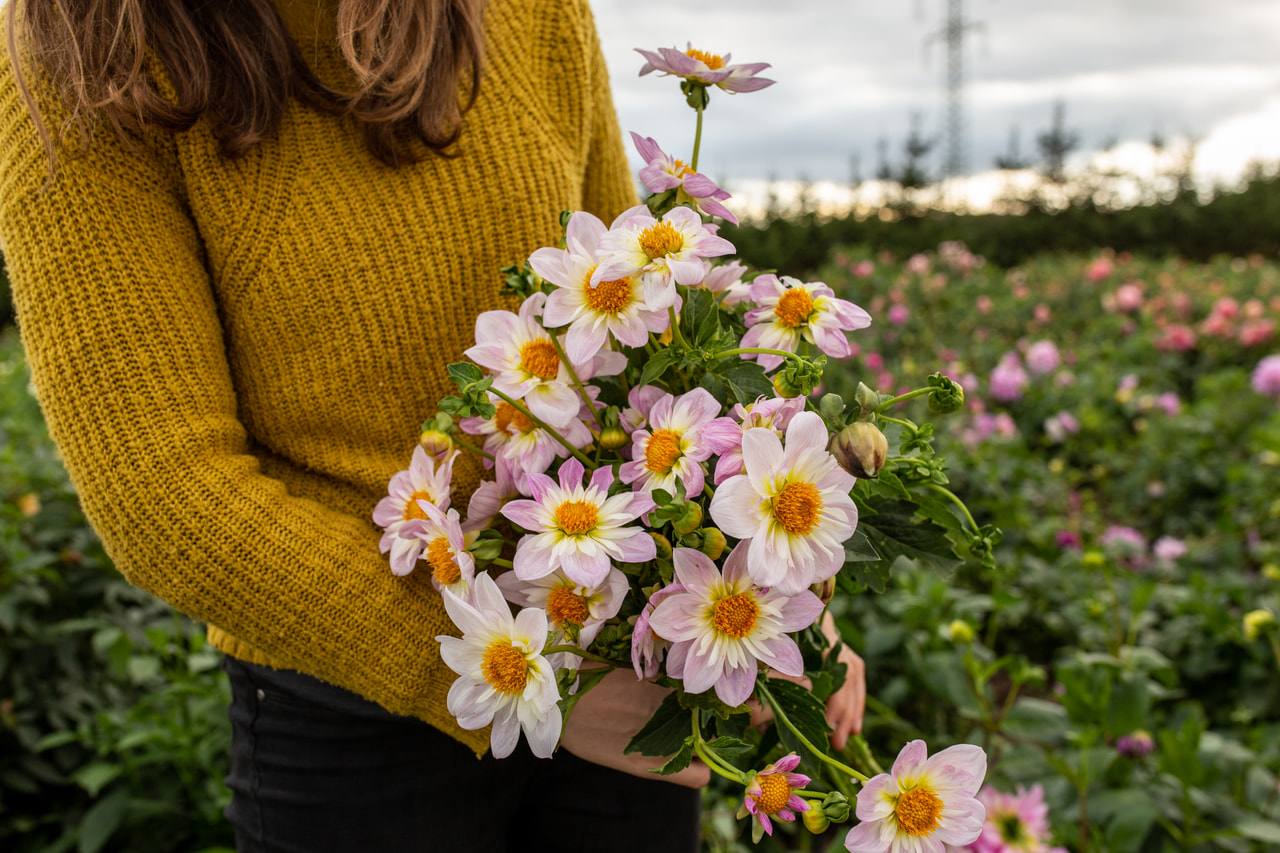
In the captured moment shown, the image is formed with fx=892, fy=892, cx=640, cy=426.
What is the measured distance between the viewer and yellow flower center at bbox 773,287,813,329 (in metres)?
0.70

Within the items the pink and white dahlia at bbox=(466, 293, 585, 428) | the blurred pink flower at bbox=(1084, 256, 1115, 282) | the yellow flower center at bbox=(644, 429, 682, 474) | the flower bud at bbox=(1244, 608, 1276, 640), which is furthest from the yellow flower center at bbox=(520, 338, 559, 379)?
the blurred pink flower at bbox=(1084, 256, 1115, 282)

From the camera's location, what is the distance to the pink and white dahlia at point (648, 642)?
61cm

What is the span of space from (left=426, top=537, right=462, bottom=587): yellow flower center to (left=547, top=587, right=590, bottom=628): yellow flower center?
0.09 metres

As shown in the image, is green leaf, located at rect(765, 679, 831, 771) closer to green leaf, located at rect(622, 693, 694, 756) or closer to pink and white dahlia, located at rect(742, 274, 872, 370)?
green leaf, located at rect(622, 693, 694, 756)

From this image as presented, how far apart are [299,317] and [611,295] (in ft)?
1.23

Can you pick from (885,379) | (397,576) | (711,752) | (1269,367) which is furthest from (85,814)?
(1269,367)

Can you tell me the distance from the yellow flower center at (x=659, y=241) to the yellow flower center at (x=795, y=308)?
0.12m

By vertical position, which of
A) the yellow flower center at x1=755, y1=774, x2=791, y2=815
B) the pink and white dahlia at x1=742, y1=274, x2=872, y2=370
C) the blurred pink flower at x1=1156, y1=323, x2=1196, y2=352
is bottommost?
the blurred pink flower at x1=1156, y1=323, x2=1196, y2=352

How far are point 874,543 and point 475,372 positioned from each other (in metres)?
0.36

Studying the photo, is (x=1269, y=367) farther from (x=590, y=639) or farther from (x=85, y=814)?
(x=85, y=814)

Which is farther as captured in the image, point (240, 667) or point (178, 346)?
point (240, 667)

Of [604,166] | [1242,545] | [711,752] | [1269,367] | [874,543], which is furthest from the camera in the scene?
[1269,367]

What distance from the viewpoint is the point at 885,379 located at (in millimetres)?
3648

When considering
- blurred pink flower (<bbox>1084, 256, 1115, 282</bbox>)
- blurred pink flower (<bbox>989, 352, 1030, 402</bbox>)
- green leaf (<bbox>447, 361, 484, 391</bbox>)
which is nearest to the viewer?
green leaf (<bbox>447, 361, 484, 391</bbox>)
